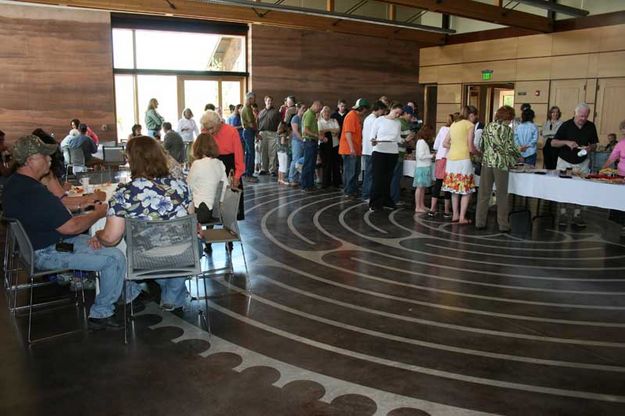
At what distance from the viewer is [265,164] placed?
12.5 m

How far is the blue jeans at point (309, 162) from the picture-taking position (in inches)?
400

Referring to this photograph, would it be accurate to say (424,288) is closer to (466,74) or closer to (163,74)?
(163,74)

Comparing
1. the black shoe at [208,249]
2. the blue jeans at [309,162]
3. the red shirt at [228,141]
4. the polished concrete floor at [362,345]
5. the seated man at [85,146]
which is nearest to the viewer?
the polished concrete floor at [362,345]

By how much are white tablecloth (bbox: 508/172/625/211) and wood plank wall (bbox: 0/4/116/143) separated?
928 centimetres

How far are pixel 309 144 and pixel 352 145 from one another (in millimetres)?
1175

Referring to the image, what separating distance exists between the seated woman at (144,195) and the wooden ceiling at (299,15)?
701 centimetres

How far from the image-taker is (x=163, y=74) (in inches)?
528

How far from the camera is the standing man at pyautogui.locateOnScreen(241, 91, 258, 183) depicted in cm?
1144

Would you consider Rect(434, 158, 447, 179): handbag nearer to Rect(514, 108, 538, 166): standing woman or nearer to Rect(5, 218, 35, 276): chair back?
Rect(514, 108, 538, 166): standing woman

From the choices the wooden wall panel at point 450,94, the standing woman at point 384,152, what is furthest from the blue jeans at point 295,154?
the wooden wall panel at point 450,94

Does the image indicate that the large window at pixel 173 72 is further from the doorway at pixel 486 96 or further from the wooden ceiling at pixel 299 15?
the doorway at pixel 486 96

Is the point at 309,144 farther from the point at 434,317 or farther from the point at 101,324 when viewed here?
A: the point at 101,324

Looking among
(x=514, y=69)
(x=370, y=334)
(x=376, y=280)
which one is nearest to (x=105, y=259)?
(x=370, y=334)

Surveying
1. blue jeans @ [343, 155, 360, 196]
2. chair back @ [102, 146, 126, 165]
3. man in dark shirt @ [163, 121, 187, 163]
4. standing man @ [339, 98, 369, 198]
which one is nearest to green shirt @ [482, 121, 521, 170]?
standing man @ [339, 98, 369, 198]
